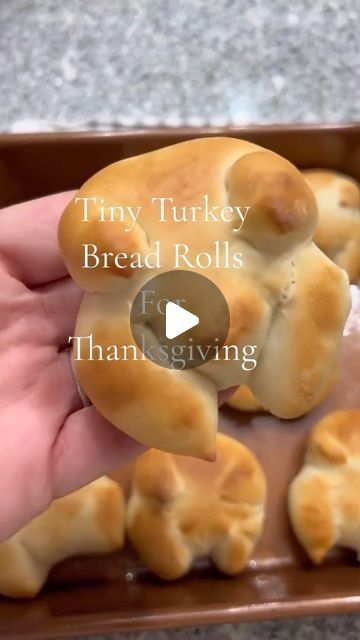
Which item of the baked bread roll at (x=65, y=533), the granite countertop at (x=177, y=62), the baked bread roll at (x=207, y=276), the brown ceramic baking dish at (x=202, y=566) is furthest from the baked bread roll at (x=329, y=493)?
the granite countertop at (x=177, y=62)

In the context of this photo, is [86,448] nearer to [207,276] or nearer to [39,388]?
[39,388]

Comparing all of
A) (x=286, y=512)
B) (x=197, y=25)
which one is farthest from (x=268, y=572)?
(x=197, y=25)

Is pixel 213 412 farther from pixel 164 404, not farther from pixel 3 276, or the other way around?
pixel 3 276

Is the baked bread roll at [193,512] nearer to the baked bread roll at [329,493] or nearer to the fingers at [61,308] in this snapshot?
the baked bread roll at [329,493]

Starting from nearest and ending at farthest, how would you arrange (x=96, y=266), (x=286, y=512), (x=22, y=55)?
(x=96, y=266) < (x=286, y=512) < (x=22, y=55)

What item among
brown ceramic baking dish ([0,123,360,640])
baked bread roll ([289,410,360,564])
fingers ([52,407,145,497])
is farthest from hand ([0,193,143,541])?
baked bread roll ([289,410,360,564])

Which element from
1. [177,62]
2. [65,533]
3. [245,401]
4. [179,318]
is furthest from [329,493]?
[177,62]
